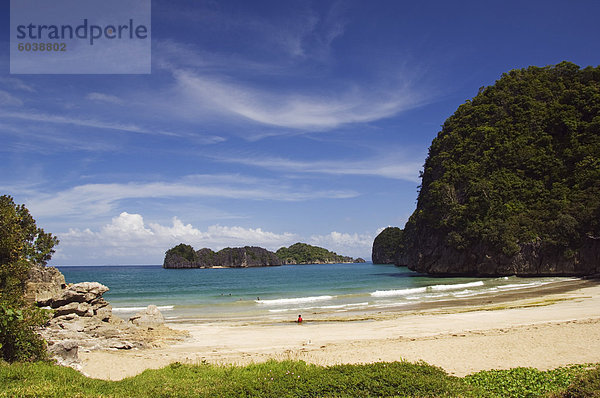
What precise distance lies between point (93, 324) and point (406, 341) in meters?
15.9

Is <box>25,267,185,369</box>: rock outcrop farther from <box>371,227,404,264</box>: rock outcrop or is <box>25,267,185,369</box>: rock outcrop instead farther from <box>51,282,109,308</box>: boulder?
<box>371,227,404,264</box>: rock outcrop

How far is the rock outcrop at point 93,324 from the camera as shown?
16766mm

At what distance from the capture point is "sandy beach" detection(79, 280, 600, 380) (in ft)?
39.8

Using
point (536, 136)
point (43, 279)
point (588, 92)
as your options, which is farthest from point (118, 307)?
point (588, 92)

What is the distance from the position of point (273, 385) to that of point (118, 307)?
1369 inches

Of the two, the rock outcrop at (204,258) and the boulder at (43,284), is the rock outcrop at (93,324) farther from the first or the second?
the rock outcrop at (204,258)

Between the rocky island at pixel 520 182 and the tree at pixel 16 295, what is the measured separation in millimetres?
60356

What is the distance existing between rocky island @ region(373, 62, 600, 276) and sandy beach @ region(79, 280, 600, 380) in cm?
3391

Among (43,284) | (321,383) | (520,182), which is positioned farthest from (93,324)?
(520,182)

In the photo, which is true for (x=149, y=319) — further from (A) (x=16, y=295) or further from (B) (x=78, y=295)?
(A) (x=16, y=295)

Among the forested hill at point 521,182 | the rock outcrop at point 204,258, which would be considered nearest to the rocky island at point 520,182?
the forested hill at point 521,182

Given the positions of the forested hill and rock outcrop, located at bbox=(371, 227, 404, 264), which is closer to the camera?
the forested hill

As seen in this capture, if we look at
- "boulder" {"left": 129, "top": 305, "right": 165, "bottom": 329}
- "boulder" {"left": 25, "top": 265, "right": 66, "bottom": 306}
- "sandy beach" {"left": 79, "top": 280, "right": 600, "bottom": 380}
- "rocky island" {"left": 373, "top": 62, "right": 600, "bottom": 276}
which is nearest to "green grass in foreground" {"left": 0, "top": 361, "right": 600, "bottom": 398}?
"sandy beach" {"left": 79, "top": 280, "right": 600, "bottom": 380}

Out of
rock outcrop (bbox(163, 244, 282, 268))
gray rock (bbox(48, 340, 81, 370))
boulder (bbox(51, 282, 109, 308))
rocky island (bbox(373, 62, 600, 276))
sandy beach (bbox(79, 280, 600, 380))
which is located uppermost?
rocky island (bbox(373, 62, 600, 276))
